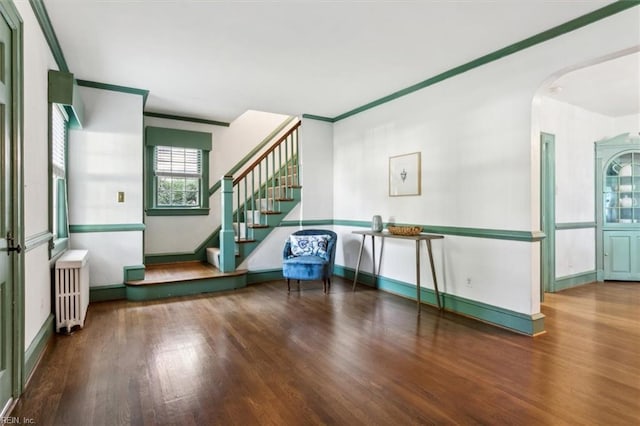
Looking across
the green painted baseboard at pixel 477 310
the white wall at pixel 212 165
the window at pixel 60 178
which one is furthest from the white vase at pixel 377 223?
the window at pixel 60 178

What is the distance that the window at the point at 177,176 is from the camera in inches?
230

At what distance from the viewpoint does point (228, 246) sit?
504 centimetres

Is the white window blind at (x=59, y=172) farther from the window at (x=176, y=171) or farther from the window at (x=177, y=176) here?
the window at (x=177, y=176)

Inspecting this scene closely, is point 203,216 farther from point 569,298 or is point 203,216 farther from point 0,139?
point 569,298

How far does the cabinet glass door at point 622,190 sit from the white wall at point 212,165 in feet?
19.2

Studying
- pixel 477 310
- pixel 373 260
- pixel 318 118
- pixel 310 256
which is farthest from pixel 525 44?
pixel 310 256

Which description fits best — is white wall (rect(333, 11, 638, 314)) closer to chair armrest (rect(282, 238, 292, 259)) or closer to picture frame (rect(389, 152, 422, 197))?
picture frame (rect(389, 152, 422, 197))

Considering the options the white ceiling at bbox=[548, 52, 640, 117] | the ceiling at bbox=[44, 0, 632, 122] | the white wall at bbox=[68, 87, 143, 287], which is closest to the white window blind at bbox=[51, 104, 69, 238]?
the white wall at bbox=[68, 87, 143, 287]

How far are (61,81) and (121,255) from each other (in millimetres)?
2196

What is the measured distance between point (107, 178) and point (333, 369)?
3711 mm

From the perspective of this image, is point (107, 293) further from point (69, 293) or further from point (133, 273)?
point (69, 293)

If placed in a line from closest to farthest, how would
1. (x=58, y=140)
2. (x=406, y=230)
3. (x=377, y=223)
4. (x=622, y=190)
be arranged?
(x=58, y=140), (x=406, y=230), (x=377, y=223), (x=622, y=190)

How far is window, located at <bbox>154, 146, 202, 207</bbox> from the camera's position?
584 cm

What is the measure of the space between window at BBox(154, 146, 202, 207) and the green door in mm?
3796
